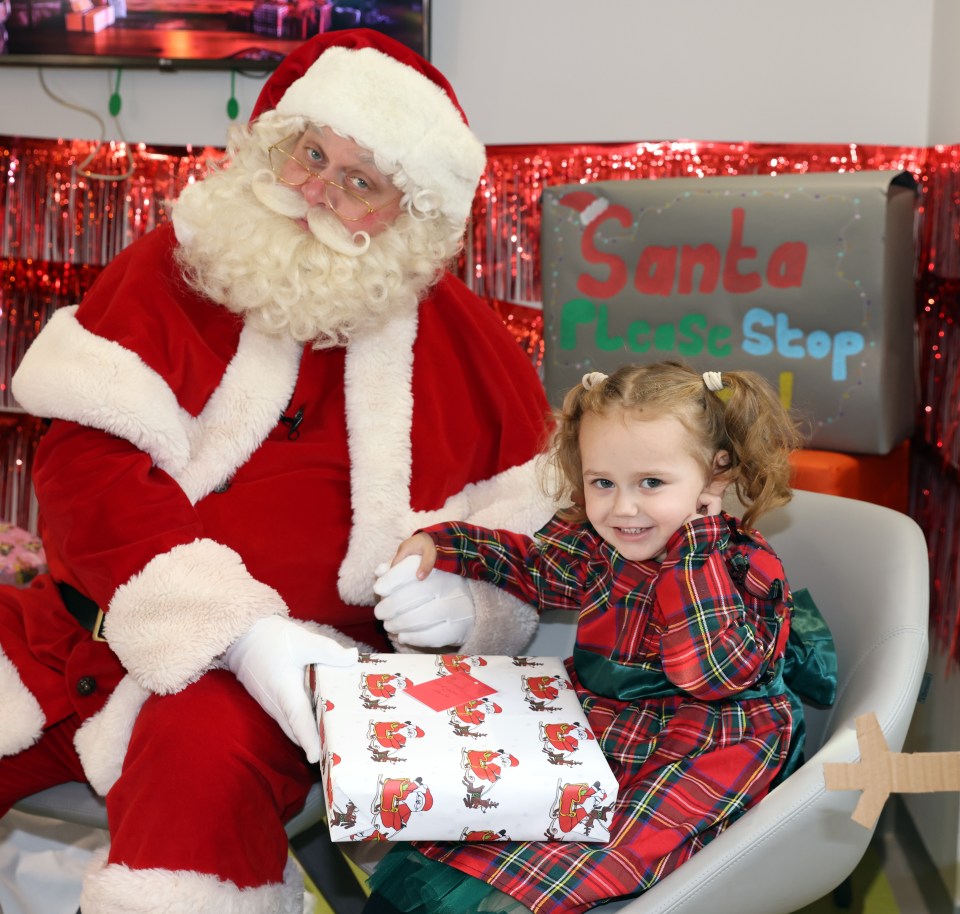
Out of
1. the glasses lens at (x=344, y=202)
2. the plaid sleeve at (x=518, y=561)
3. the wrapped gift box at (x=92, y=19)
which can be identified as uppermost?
the wrapped gift box at (x=92, y=19)

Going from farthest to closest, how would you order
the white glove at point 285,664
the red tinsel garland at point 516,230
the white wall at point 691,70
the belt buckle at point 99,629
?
the white wall at point 691,70, the red tinsel garland at point 516,230, the belt buckle at point 99,629, the white glove at point 285,664

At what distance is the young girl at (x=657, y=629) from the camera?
120cm

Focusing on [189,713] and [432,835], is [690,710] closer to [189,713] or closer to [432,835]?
[432,835]

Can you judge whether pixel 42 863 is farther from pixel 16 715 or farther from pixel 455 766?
pixel 455 766

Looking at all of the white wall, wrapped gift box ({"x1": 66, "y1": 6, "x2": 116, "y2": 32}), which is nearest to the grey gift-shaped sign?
the white wall

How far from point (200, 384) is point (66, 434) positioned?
20cm

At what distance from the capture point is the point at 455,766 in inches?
45.3

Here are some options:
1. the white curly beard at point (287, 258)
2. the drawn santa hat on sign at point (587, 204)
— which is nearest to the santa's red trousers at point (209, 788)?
the white curly beard at point (287, 258)

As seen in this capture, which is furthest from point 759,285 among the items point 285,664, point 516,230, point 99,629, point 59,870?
point 59,870

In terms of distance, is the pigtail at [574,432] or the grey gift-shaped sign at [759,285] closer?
the pigtail at [574,432]

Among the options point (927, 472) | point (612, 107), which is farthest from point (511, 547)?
point (612, 107)

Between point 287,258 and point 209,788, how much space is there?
30.6 inches

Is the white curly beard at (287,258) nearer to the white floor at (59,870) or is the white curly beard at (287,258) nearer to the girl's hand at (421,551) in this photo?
the girl's hand at (421,551)

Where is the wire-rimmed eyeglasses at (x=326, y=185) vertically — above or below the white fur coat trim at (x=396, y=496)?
above
